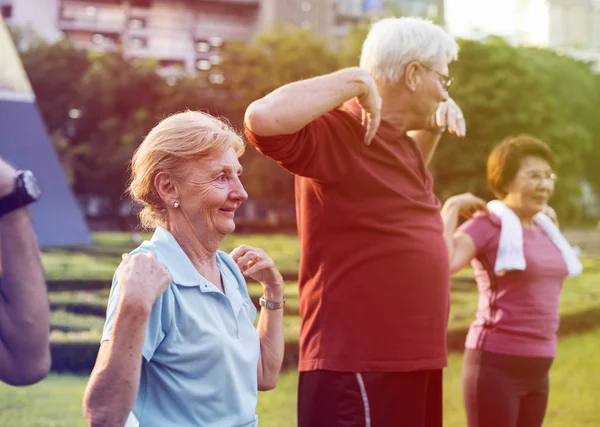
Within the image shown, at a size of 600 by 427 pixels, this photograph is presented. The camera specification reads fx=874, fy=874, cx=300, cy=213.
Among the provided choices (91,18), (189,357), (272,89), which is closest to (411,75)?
(189,357)

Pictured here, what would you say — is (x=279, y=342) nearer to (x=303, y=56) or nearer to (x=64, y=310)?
(x=64, y=310)

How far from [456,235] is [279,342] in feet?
4.91

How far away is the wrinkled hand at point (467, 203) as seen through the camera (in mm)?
3412

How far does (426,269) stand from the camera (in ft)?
8.36

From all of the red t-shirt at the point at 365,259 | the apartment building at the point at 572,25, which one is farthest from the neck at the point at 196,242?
Result: the apartment building at the point at 572,25

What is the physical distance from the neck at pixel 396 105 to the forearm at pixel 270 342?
0.76 metres

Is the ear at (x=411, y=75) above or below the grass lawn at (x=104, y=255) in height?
above

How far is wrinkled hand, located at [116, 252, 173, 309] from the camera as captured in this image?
62.3 inches

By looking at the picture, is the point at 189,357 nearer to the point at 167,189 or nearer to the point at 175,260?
the point at 175,260

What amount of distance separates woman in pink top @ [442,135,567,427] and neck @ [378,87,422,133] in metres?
0.73

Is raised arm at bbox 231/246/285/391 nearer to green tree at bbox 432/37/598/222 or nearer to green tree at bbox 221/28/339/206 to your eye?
green tree at bbox 221/28/339/206

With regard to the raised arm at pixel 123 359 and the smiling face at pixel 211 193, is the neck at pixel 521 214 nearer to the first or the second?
the smiling face at pixel 211 193

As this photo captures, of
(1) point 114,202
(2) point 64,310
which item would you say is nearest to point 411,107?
Result: (2) point 64,310

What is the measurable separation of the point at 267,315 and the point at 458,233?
1.51 metres
